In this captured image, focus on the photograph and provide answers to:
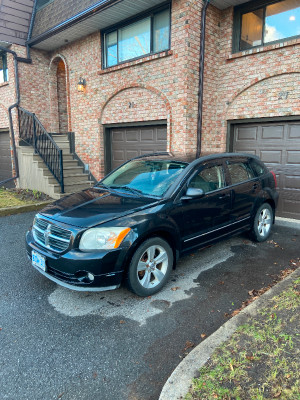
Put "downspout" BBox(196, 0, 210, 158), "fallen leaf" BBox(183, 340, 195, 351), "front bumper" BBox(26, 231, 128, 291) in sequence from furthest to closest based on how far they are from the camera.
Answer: "downspout" BBox(196, 0, 210, 158)
"front bumper" BBox(26, 231, 128, 291)
"fallen leaf" BBox(183, 340, 195, 351)

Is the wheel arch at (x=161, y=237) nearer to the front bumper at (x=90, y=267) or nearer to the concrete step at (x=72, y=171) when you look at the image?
the front bumper at (x=90, y=267)

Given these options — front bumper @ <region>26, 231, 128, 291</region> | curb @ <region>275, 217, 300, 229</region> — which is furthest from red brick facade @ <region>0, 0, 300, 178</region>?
front bumper @ <region>26, 231, 128, 291</region>

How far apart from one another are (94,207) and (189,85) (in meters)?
4.73

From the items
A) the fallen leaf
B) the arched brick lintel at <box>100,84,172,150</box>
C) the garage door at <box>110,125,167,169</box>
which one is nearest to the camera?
the fallen leaf

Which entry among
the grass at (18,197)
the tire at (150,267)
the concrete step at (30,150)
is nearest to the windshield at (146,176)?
the tire at (150,267)

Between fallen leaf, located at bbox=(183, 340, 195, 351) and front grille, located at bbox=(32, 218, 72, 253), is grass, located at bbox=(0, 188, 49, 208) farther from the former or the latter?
fallen leaf, located at bbox=(183, 340, 195, 351)

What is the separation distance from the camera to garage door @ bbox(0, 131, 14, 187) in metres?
11.6

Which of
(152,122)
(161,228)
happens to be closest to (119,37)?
(152,122)

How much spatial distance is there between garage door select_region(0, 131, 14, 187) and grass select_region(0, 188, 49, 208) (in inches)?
89.7

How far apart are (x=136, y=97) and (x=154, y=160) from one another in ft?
14.3

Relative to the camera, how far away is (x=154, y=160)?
4.50 metres

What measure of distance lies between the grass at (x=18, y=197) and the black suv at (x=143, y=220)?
433 centimetres

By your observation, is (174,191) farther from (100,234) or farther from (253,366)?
(253,366)

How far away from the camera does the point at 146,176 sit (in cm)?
418
